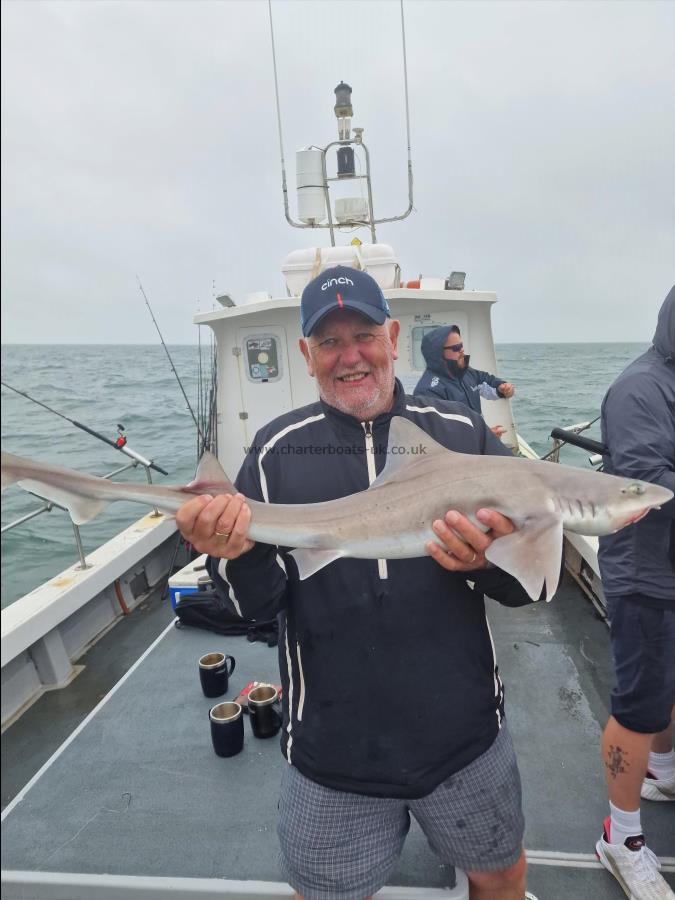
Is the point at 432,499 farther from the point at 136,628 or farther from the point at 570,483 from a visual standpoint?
the point at 136,628

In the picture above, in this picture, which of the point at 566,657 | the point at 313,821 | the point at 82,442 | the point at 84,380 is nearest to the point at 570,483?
the point at 313,821

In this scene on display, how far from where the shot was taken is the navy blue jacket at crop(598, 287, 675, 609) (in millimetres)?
2449

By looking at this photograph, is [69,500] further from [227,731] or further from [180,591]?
[180,591]

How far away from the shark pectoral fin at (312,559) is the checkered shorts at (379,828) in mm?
858

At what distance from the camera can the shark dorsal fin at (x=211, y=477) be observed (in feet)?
6.85

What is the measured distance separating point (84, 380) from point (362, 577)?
3903cm

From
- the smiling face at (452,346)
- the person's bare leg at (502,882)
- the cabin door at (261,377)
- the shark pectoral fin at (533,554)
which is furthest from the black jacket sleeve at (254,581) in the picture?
the cabin door at (261,377)

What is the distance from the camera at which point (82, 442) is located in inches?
712

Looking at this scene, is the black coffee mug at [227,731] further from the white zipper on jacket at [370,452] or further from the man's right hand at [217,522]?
the white zipper on jacket at [370,452]

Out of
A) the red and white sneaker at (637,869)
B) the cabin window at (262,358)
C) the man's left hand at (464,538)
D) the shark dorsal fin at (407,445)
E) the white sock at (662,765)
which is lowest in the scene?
the red and white sneaker at (637,869)

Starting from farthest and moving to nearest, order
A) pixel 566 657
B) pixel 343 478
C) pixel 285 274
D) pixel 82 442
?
pixel 82 442 → pixel 285 274 → pixel 566 657 → pixel 343 478

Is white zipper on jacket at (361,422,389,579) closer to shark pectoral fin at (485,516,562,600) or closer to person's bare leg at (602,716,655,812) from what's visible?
shark pectoral fin at (485,516,562,600)

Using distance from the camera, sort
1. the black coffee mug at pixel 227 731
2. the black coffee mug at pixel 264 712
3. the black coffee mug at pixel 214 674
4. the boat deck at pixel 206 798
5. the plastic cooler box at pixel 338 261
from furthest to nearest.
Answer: the plastic cooler box at pixel 338 261
the black coffee mug at pixel 214 674
the black coffee mug at pixel 264 712
the black coffee mug at pixel 227 731
the boat deck at pixel 206 798

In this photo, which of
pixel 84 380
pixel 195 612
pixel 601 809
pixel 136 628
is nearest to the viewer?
pixel 601 809
